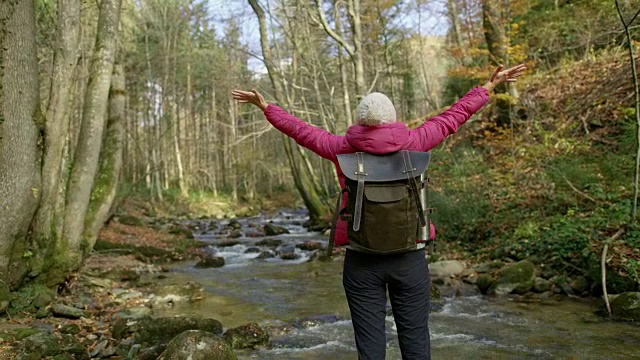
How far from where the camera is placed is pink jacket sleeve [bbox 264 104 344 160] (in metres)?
3.08

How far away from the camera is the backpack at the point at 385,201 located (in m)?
2.81

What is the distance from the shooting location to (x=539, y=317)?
6.81m

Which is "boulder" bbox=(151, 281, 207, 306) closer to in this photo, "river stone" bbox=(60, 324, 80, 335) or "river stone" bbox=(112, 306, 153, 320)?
"river stone" bbox=(112, 306, 153, 320)

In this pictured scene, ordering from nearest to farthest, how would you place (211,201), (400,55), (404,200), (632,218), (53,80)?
(404,200), (53,80), (632,218), (400,55), (211,201)

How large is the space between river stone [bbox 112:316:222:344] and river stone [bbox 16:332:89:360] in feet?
2.69

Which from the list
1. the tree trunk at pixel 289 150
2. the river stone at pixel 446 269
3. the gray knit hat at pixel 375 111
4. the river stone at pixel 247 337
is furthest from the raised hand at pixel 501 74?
the tree trunk at pixel 289 150

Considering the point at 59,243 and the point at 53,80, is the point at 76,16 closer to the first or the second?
the point at 53,80

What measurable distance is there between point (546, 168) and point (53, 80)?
967 centimetres

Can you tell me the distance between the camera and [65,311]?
21.8 feet

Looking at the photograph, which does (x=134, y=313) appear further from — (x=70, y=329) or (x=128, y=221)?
(x=128, y=221)

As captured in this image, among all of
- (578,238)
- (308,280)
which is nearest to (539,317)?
(578,238)

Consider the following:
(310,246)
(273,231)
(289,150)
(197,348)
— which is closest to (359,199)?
(197,348)

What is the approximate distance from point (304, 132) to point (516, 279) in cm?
643

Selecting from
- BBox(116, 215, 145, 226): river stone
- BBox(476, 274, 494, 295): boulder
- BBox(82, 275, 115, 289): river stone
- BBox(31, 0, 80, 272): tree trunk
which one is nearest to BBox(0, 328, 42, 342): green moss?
BBox(31, 0, 80, 272): tree trunk
